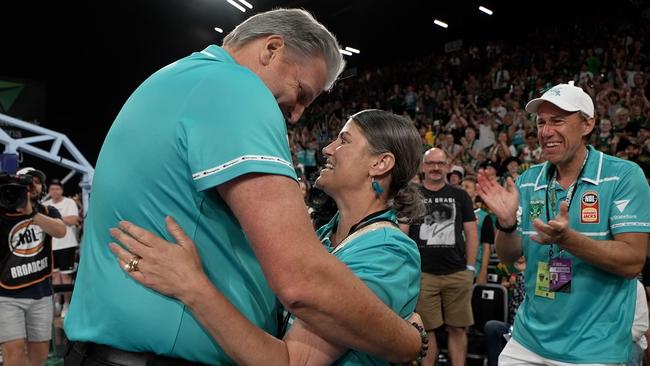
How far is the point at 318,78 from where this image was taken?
1465 millimetres

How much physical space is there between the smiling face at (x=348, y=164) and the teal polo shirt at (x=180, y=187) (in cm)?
70

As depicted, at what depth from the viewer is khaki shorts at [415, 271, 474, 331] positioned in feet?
17.5

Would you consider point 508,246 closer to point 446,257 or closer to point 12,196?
point 446,257

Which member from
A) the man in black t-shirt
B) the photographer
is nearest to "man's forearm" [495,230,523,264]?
the man in black t-shirt

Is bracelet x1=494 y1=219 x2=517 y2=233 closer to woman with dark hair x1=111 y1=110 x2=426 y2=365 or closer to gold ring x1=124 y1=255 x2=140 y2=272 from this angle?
woman with dark hair x1=111 y1=110 x2=426 y2=365

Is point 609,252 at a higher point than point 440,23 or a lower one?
lower

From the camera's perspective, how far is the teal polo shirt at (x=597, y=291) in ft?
8.27

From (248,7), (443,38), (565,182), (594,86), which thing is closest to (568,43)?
(594,86)

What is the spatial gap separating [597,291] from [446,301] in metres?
2.93

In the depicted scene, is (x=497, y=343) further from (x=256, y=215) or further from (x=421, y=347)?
(x=256, y=215)

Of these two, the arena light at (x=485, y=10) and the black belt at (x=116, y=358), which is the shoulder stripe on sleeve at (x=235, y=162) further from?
the arena light at (x=485, y=10)

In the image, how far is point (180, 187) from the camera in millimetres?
1180

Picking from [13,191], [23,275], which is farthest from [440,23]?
[23,275]

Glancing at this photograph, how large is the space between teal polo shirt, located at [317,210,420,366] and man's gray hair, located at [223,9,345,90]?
19.6 inches
